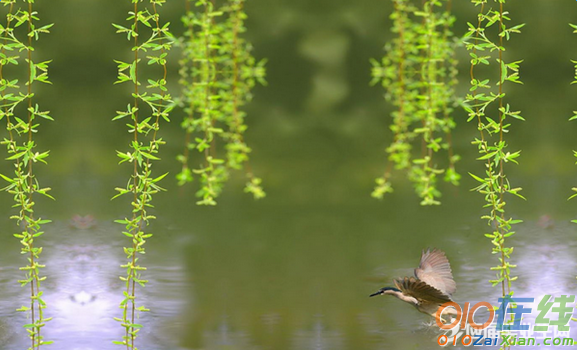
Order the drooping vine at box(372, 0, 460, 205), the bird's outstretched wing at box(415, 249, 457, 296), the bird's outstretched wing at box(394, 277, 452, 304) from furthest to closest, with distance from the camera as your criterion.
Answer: the drooping vine at box(372, 0, 460, 205) → the bird's outstretched wing at box(415, 249, 457, 296) → the bird's outstretched wing at box(394, 277, 452, 304)

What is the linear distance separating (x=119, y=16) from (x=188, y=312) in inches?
113

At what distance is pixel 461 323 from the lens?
306 centimetres

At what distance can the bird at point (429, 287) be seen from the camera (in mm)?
3002

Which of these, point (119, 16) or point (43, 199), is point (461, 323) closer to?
point (43, 199)

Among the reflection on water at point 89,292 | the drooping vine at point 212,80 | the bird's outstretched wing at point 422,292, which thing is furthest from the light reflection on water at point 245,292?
the drooping vine at point 212,80

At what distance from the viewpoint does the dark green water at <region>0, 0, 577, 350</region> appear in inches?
126

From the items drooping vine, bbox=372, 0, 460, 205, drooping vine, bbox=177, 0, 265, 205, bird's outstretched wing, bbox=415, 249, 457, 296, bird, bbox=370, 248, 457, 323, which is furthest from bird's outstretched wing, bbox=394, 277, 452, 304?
drooping vine, bbox=177, 0, 265, 205

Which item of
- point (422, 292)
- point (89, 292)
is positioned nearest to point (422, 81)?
point (422, 292)

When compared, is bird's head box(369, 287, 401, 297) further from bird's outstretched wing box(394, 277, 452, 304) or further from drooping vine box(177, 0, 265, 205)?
drooping vine box(177, 0, 265, 205)

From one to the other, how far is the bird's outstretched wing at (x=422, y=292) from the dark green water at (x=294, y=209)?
14cm

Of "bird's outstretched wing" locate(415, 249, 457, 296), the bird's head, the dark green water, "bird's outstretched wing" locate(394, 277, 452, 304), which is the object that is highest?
the dark green water

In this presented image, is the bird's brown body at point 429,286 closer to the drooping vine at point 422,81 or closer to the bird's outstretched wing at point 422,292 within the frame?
the bird's outstretched wing at point 422,292

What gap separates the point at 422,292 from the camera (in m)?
3.02

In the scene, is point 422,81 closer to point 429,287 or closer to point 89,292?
point 429,287
